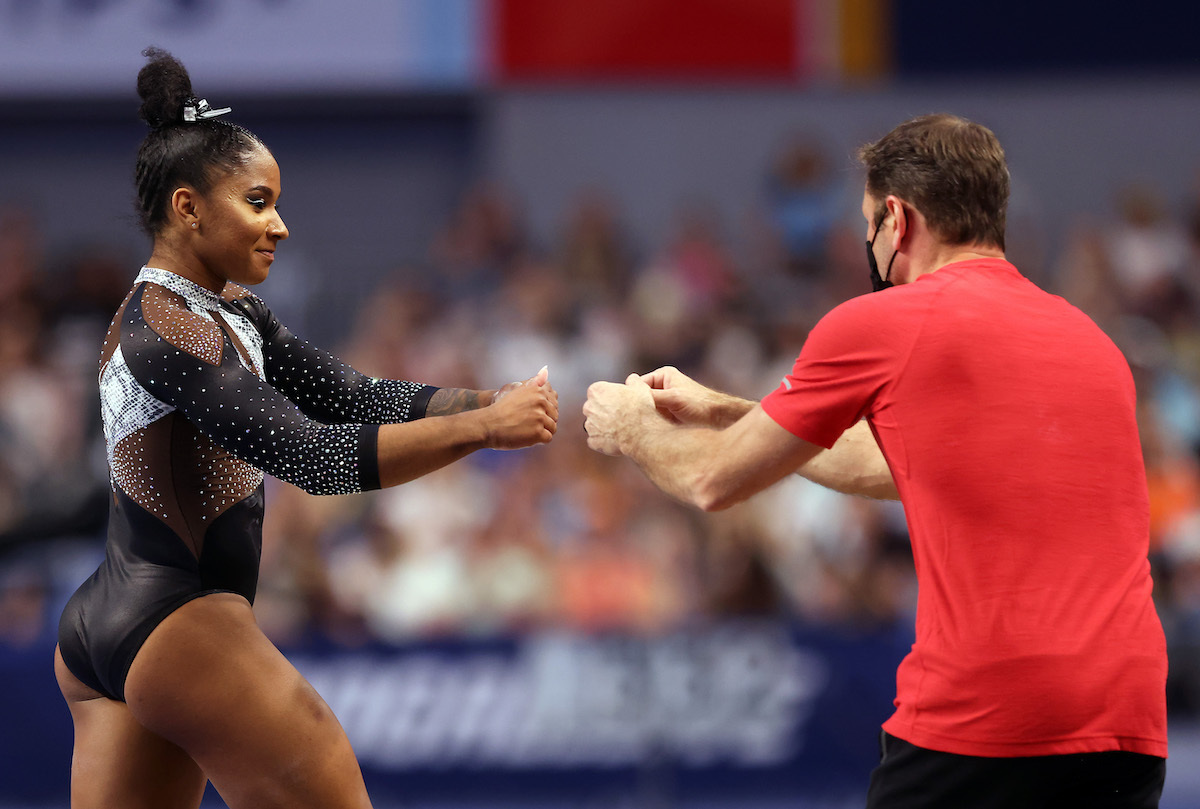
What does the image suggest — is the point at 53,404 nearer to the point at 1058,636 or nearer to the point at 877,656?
the point at 877,656

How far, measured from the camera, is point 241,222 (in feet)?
9.68

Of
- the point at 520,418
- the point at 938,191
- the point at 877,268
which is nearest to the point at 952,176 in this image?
the point at 938,191

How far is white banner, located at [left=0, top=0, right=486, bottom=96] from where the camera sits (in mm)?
9672

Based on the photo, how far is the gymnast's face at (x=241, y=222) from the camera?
2.94m

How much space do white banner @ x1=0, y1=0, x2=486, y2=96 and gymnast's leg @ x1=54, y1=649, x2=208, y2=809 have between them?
735 centimetres

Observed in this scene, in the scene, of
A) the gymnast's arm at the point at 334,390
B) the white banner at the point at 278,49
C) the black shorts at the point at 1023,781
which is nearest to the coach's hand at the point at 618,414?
the gymnast's arm at the point at 334,390

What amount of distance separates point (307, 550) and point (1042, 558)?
5.22m

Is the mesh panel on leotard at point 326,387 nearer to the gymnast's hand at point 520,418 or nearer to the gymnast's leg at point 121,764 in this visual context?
the gymnast's hand at point 520,418

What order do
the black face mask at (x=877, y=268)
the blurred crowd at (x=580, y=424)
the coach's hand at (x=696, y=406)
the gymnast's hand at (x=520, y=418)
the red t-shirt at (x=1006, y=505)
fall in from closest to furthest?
the red t-shirt at (x=1006, y=505) → the gymnast's hand at (x=520, y=418) → the black face mask at (x=877, y=268) → the coach's hand at (x=696, y=406) → the blurred crowd at (x=580, y=424)

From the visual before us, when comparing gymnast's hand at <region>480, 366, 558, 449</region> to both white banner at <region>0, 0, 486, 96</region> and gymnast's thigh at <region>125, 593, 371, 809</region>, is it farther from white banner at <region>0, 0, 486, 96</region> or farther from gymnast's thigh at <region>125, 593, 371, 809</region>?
white banner at <region>0, 0, 486, 96</region>

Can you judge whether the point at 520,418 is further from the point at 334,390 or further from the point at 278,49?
the point at 278,49

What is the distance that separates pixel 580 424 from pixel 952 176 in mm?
5686

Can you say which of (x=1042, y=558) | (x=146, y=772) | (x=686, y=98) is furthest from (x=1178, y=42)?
(x=146, y=772)

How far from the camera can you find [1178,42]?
36.5 feet
